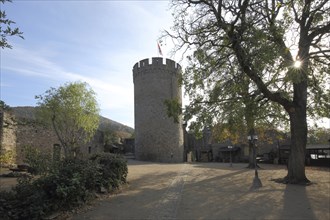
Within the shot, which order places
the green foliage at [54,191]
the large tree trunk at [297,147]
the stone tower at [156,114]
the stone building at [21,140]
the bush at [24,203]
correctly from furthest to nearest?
1. the stone tower at [156,114]
2. the stone building at [21,140]
3. the large tree trunk at [297,147]
4. the green foliage at [54,191]
5. the bush at [24,203]

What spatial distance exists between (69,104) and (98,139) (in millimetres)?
14310

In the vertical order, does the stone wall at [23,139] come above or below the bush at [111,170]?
above

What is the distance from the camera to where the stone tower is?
121 feet

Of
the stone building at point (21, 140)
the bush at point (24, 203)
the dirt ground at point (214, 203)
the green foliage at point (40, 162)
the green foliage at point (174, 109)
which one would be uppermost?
the green foliage at point (174, 109)

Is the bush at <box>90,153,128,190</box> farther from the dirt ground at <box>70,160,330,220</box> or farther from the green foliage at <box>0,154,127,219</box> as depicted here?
the dirt ground at <box>70,160,330,220</box>

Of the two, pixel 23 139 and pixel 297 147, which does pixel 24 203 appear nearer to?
pixel 297 147

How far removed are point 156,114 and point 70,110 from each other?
1482 cm

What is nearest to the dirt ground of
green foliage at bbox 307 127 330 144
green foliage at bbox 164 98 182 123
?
green foliage at bbox 164 98 182 123

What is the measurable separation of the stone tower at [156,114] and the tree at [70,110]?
1263 centimetres

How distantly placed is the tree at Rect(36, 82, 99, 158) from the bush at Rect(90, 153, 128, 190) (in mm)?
10167

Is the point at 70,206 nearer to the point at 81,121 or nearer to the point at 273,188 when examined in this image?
the point at 273,188

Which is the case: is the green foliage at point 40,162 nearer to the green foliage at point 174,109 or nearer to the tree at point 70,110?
the green foliage at point 174,109

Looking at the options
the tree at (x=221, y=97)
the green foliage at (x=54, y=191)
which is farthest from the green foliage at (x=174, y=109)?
the green foliage at (x=54, y=191)

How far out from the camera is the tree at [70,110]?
2281 cm
